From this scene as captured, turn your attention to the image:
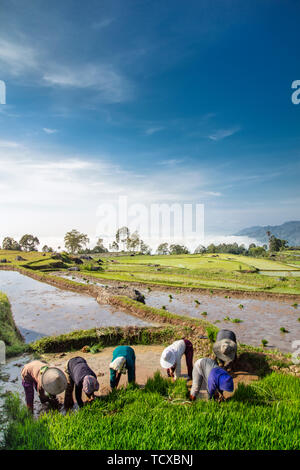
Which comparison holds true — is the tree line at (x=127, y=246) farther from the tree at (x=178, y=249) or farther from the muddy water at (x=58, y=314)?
the muddy water at (x=58, y=314)

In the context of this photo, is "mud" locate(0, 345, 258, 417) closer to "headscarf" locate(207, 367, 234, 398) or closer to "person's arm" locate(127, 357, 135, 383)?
"person's arm" locate(127, 357, 135, 383)

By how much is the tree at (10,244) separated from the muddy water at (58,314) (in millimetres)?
64921

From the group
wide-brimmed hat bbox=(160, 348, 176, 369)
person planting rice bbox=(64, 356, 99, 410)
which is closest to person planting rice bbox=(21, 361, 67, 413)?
person planting rice bbox=(64, 356, 99, 410)

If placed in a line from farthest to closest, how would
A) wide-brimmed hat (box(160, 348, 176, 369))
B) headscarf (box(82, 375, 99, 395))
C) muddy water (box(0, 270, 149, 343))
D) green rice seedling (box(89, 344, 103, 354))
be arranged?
muddy water (box(0, 270, 149, 343)), green rice seedling (box(89, 344, 103, 354)), wide-brimmed hat (box(160, 348, 176, 369)), headscarf (box(82, 375, 99, 395))

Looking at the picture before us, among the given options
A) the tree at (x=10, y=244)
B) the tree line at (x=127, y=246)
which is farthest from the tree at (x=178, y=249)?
the tree at (x=10, y=244)

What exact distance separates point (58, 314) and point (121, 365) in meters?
11.7

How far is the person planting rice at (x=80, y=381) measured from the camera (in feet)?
16.9

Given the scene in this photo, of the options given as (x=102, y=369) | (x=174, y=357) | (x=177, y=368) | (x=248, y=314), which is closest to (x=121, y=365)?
(x=174, y=357)

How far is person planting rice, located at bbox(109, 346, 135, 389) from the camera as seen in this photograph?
6.14 m

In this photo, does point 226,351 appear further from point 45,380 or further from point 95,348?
point 95,348

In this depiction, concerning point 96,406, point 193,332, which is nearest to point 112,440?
point 96,406

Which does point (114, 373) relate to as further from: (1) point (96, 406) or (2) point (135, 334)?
(2) point (135, 334)

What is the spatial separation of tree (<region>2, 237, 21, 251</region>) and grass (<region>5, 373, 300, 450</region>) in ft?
283
